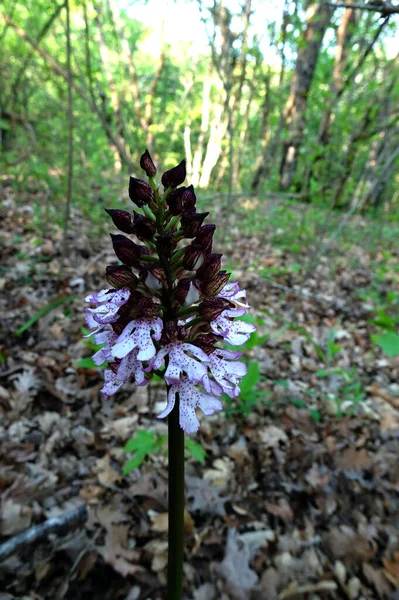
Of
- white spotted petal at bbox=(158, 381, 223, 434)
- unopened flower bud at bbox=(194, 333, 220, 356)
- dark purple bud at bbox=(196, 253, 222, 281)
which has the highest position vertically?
dark purple bud at bbox=(196, 253, 222, 281)

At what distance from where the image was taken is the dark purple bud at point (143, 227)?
1069 millimetres

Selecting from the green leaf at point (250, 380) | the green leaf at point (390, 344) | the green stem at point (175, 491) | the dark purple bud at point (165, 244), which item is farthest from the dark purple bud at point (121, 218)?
the green leaf at point (390, 344)

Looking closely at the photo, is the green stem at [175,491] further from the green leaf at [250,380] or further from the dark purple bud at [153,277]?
the green leaf at [250,380]

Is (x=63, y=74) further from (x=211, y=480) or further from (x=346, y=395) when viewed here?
(x=346, y=395)

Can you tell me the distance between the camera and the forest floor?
200 cm

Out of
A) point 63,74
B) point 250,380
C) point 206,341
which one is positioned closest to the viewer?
point 206,341

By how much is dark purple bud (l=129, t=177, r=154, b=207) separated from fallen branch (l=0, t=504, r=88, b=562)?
6.10ft

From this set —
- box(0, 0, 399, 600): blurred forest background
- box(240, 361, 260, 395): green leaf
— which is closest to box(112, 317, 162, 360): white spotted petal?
box(0, 0, 399, 600): blurred forest background

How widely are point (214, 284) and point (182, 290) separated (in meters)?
0.12

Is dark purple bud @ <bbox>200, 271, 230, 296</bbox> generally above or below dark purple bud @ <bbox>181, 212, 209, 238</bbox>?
below

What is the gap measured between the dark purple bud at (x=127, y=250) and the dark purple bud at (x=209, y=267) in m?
0.19

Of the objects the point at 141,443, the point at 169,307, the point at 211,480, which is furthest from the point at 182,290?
the point at 211,480

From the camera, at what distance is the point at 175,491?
1.07 meters

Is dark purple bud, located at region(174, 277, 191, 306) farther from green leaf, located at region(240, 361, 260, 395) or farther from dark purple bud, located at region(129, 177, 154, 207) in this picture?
green leaf, located at region(240, 361, 260, 395)
